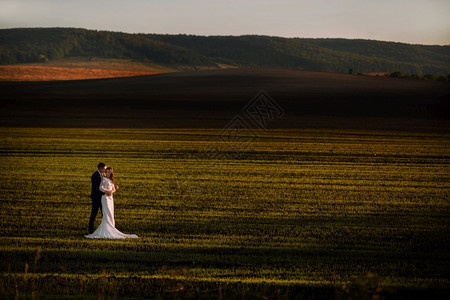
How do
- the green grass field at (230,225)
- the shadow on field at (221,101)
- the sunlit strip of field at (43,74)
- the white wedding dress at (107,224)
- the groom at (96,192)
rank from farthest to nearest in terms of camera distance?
the sunlit strip of field at (43,74)
the shadow on field at (221,101)
the groom at (96,192)
the white wedding dress at (107,224)
the green grass field at (230,225)

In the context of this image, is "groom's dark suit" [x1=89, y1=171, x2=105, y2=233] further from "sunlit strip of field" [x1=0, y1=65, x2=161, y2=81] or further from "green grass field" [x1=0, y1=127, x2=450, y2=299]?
"sunlit strip of field" [x1=0, y1=65, x2=161, y2=81]

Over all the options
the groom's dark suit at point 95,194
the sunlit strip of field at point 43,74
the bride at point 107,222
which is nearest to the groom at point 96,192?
the groom's dark suit at point 95,194

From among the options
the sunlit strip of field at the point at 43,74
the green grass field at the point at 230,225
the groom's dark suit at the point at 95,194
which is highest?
the sunlit strip of field at the point at 43,74

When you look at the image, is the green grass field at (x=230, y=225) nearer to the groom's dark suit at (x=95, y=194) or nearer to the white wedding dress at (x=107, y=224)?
the white wedding dress at (x=107, y=224)

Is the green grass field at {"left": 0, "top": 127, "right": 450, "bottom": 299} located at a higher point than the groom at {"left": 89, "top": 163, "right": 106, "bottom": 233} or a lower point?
lower

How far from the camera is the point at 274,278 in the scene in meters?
9.79

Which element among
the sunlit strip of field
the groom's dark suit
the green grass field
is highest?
the sunlit strip of field

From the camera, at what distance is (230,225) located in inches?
567

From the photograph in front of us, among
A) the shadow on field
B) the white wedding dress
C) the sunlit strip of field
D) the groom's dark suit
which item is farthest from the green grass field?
the sunlit strip of field

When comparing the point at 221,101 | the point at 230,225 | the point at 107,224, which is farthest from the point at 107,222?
the point at 221,101

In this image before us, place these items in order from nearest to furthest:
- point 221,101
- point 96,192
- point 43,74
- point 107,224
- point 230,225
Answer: point 107,224, point 96,192, point 230,225, point 221,101, point 43,74

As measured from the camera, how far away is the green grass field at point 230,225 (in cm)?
932

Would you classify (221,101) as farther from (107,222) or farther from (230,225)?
(107,222)

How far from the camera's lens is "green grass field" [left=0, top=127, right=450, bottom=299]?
932cm
